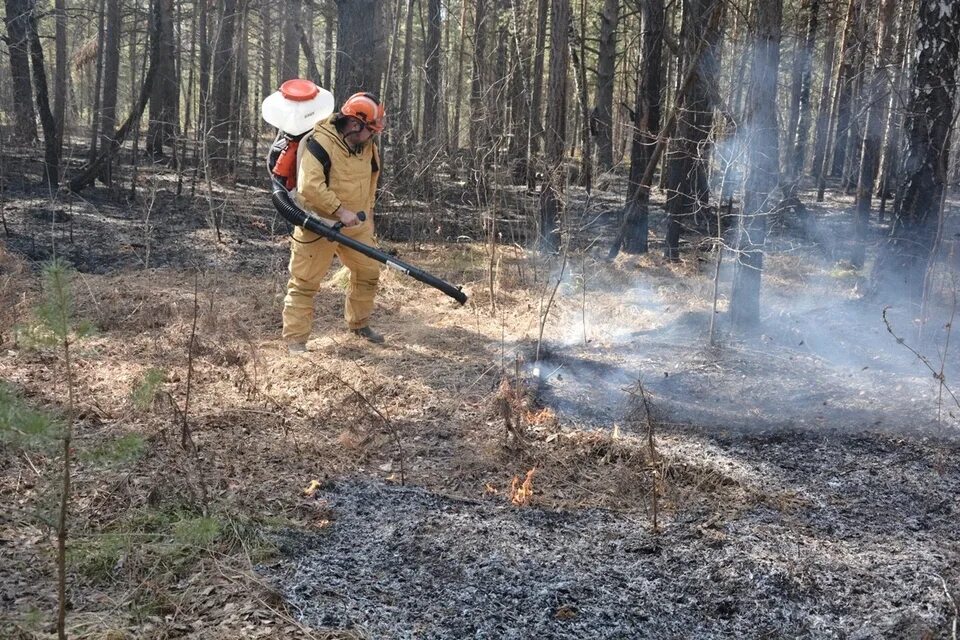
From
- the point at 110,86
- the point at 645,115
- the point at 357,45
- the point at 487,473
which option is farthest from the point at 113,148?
the point at 487,473

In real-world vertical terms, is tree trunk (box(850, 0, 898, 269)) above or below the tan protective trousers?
above

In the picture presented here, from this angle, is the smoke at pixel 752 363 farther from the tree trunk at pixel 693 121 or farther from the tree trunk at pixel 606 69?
the tree trunk at pixel 606 69

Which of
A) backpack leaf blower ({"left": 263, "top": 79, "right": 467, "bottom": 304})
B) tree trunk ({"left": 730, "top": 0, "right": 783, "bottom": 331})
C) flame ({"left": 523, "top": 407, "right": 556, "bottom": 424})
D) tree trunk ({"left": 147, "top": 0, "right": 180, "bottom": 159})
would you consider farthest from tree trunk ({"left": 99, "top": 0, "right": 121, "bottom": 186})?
tree trunk ({"left": 730, "top": 0, "right": 783, "bottom": 331})

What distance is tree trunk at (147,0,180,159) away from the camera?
1310cm

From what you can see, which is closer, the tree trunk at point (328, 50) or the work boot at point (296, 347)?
the work boot at point (296, 347)

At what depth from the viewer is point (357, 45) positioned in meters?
10.8

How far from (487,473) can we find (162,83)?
14.0 m

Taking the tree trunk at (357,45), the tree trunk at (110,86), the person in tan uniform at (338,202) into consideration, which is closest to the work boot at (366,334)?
the person in tan uniform at (338,202)

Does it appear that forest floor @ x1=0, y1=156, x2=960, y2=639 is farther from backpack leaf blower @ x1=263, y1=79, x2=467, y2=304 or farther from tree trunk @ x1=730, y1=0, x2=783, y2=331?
tree trunk @ x1=730, y1=0, x2=783, y2=331

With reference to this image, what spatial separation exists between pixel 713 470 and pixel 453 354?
9.39ft

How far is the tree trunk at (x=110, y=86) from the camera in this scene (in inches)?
500

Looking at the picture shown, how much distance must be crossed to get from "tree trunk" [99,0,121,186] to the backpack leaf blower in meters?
7.01

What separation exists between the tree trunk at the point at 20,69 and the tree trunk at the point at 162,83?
6.14 feet

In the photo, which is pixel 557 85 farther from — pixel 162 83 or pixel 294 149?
pixel 162 83
